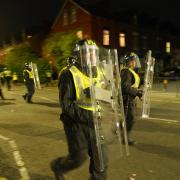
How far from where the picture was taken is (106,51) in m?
4.45

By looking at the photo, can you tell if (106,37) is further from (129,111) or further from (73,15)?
(129,111)

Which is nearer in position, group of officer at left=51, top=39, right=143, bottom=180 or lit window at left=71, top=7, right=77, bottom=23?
group of officer at left=51, top=39, right=143, bottom=180

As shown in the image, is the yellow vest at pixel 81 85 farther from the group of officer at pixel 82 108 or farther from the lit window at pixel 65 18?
the lit window at pixel 65 18

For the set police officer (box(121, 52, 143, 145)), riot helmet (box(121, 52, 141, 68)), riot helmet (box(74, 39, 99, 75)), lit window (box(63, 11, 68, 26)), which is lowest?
police officer (box(121, 52, 143, 145))

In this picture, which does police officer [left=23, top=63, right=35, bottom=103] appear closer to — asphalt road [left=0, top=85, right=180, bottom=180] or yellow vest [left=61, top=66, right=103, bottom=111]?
asphalt road [left=0, top=85, right=180, bottom=180]

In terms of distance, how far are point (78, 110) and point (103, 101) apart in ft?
1.07

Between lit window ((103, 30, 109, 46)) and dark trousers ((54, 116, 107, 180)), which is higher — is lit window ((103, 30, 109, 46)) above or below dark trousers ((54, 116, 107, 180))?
above

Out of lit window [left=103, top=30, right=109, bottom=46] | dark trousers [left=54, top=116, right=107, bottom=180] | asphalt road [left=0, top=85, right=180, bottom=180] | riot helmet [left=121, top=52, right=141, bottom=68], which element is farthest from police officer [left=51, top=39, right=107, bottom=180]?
lit window [left=103, top=30, right=109, bottom=46]

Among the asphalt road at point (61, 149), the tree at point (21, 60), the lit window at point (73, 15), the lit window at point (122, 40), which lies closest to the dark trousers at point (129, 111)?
the asphalt road at point (61, 149)

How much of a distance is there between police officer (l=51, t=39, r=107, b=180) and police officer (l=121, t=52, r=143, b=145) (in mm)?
2463

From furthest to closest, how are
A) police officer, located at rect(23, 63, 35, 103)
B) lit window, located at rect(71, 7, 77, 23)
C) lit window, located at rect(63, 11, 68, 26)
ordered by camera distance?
lit window, located at rect(63, 11, 68, 26) → lit window, located at rect(71, 7, 77, 23) → police officer, located at rect(23, 63, 35, 103)

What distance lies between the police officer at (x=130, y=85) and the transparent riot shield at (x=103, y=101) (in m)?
1.77

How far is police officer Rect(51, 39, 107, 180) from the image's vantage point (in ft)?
12.9

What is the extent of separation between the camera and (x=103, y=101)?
13.5 ft
